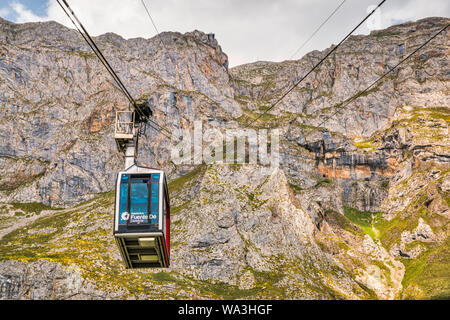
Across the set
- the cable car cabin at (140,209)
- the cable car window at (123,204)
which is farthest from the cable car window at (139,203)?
the cable car window at (123,204)

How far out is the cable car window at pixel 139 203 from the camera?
1192 inches

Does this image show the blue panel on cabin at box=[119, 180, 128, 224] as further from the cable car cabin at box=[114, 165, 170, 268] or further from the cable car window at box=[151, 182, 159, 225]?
the cable car window at box=[151, 182, 159, 225]

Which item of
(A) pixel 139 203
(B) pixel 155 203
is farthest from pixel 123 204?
(B) pixel 155 203

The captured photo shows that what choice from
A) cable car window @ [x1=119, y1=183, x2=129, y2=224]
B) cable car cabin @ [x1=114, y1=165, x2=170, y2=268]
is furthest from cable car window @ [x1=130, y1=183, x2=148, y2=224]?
cable car window @ [x1=119, y1=183, x2=129, y2=224]

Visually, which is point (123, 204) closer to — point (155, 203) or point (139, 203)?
point (139, 203)

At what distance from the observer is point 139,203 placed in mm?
30516

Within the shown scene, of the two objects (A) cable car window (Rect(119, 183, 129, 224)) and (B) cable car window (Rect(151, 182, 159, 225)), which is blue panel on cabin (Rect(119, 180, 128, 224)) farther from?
(B) cable car window (Rect(151, 182, 159, 225))

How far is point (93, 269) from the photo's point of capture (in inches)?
6693

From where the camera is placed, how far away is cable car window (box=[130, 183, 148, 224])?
99.3 ft

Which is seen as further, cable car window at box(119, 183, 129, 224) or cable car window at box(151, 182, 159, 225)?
cable car window at box(151, 182, 159, 225)

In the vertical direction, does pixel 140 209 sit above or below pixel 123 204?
below
